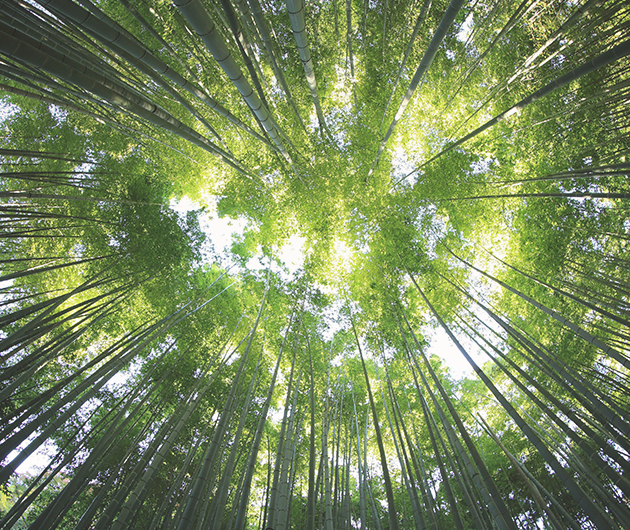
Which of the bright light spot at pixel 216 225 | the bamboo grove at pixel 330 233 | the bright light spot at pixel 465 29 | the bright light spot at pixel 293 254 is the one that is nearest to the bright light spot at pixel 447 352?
the bamboo grove at pixel 330 233

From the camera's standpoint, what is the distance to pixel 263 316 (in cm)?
640

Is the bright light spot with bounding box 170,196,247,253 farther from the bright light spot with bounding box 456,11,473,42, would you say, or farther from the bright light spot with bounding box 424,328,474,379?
the bright light spot with bounding box 456,11,473,42

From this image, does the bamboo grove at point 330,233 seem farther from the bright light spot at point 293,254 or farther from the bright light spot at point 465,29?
the bright light spot at point 293,254

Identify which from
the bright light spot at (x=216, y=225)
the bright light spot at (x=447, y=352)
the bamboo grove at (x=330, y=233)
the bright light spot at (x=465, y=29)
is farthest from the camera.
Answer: the bright light spot at (x=447, y=352)

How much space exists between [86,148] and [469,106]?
7057 mm

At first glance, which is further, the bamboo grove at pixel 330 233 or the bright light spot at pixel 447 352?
the bright light spot at pixel 447 352

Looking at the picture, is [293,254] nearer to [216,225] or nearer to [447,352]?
[216,225]

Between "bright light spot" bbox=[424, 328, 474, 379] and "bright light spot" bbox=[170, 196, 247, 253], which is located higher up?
"bright light spot" bbox=[170, 196, 247, 253]

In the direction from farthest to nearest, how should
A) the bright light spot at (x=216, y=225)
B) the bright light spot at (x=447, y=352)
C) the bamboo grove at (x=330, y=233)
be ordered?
the bright light spot at (x=447, y=352), the bright light spot at (x=216, y=225), the bamboo grove at (x=330, y=233)

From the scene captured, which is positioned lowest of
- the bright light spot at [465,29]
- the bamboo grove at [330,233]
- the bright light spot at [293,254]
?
the bamboo grove at [330,233]

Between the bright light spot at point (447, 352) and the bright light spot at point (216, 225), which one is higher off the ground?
the bright light spot at point (216, 225)

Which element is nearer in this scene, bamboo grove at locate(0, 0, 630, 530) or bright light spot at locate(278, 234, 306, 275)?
bamboo grove at locate(0, 0, 630, 530)

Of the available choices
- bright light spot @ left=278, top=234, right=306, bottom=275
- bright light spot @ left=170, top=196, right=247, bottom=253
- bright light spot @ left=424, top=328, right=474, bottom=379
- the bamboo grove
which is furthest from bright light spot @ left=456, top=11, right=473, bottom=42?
bright light spot @ left=424, top=328, right=474, bottom=379

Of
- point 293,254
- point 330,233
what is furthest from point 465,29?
point 293,254
